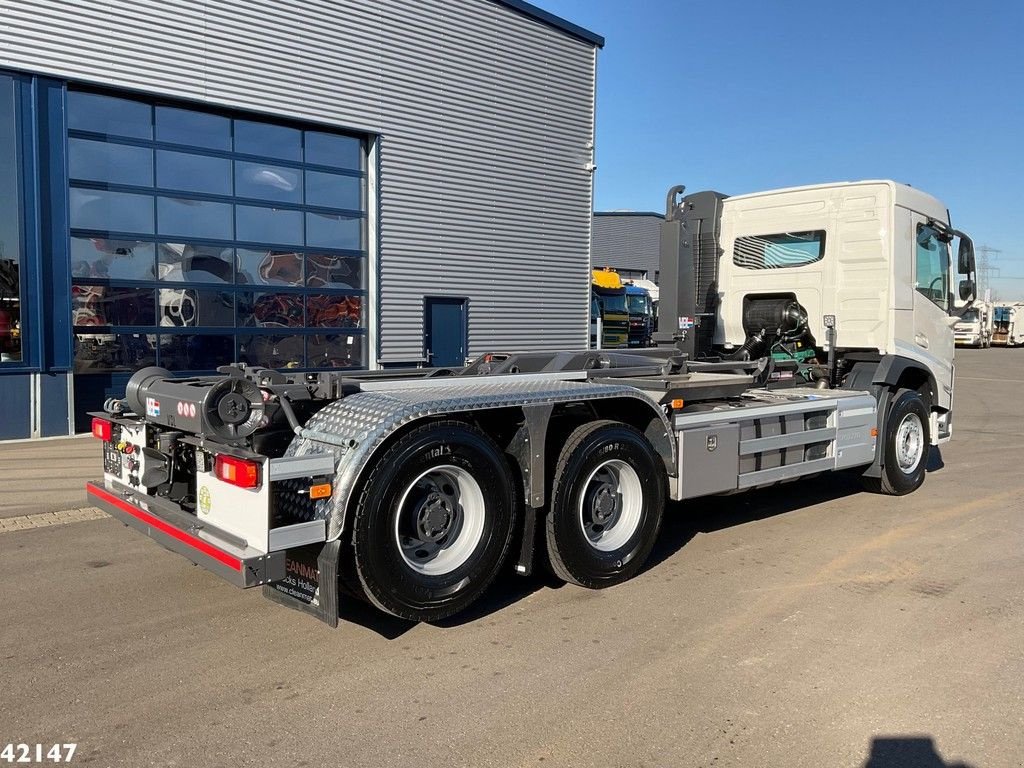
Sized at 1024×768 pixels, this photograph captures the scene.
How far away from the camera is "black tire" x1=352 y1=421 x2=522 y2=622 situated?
4168 millimetres

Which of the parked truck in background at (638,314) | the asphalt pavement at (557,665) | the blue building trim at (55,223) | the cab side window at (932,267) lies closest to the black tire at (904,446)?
the cab side window at (932,267)

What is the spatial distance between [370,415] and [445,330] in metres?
12.0

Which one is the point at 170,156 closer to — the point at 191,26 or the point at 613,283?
the point at 191,26

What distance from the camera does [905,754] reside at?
11.1 ft

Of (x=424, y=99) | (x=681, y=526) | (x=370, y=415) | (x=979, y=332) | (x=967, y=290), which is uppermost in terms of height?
(x=424, y=99)

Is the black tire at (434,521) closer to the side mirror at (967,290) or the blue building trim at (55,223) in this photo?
the side mirror at (967,290)


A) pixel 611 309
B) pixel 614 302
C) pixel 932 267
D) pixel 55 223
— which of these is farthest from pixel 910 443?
pixel 614 302

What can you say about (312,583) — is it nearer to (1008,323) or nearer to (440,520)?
(440,520)

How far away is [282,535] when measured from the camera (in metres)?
3.94

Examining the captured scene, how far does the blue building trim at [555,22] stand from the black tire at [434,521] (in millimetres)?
13717

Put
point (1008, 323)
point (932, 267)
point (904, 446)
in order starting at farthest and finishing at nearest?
point (1008, 323) < point (932, 267) < point (904, 446)

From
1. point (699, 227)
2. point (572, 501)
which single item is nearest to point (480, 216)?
point (699, 227)

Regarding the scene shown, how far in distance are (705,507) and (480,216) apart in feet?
32.3

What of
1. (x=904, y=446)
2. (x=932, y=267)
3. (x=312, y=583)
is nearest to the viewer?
(x=312, y=583)
